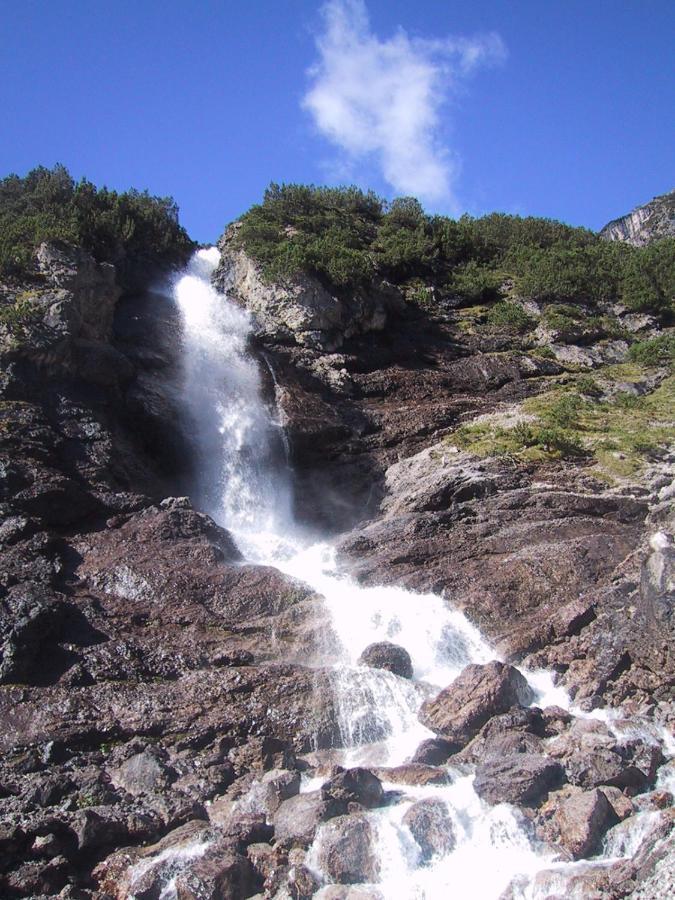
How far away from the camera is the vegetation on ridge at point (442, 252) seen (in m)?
46.3

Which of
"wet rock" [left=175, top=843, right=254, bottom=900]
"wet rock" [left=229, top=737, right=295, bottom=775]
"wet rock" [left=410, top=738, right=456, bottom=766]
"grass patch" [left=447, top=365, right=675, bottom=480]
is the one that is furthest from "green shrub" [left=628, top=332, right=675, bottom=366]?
"wet rock" [left=175, top=843, right=254, bottom=900]

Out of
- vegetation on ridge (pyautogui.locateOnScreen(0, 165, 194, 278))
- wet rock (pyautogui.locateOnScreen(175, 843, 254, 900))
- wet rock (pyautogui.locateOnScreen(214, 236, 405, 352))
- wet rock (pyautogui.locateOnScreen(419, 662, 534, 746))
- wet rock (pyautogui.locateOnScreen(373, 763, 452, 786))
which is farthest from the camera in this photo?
wet rock (pyautogui.locateOnScreen(214, 236, 405, 352))

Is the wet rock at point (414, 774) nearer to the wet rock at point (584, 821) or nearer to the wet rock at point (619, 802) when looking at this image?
the wet rock at point (584, 821)

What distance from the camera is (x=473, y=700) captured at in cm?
1817

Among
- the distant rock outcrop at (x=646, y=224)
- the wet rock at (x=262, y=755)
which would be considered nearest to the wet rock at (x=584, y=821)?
the wet rock at (x=262, y=755)

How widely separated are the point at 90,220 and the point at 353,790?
131 feet

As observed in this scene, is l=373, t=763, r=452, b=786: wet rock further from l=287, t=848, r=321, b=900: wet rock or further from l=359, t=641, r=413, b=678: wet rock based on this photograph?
l=359, t=641, r=413, b=678: wet rock

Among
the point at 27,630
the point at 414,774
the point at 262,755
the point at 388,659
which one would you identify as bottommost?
the point at 414,774

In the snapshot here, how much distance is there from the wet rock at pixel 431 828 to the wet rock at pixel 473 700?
3.25 meters

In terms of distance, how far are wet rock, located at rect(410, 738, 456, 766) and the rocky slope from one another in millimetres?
79

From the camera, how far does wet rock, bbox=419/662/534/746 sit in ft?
58.3

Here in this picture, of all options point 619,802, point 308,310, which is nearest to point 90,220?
point 308,310

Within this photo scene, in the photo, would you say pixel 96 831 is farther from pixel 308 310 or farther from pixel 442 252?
pixel 442 252

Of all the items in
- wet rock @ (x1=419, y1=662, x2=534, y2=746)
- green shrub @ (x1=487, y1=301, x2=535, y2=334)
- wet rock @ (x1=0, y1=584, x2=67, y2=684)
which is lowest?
wet rock @ (x1=419, y1=662, x2=534, y2=746)
